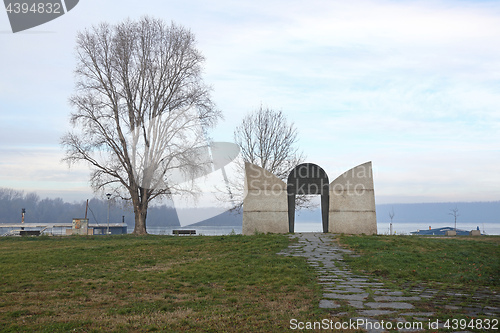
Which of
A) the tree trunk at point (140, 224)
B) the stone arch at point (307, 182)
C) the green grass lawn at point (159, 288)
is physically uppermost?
the stone arch at point (307, 182)

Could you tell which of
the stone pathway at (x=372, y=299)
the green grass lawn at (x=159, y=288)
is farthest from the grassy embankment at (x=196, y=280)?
the stone pathway at (x=372, y=299)

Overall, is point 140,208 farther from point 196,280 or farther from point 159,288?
Result: point 159,288

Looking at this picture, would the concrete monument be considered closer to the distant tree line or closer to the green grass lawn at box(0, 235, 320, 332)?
the green grass lawn at box(0, 235, 320, 332)

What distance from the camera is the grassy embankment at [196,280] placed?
320 inches

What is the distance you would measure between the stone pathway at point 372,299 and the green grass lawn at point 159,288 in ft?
1.64

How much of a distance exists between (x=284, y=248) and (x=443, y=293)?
7826 mm

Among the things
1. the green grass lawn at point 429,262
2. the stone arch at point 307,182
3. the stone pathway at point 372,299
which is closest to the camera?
the stone pathway at point 372,299

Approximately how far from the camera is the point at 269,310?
8.71 m

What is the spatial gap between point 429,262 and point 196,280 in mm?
8094

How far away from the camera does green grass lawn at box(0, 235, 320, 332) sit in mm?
8000

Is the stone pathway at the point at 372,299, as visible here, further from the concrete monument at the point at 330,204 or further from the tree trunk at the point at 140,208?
the tree trunk at the point at 140,208

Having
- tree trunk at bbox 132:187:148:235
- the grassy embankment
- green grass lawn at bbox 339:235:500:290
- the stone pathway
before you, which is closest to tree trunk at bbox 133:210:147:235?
tree trunk at bbox 132:187:148:235

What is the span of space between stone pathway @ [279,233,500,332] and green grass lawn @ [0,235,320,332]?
50 centimetres

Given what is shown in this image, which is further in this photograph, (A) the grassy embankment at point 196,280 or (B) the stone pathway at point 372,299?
(A) the grassy embankment at point 196,280
